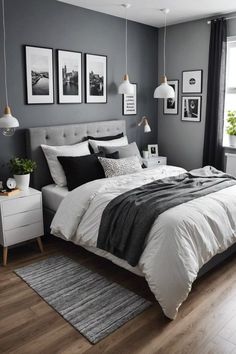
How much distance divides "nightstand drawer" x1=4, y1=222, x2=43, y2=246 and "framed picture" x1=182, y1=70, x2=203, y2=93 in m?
3.00

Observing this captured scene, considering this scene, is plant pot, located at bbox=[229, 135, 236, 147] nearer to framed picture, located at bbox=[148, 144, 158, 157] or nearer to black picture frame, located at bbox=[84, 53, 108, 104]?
framed picture, located at bbox=[148, 144, 158, 157]

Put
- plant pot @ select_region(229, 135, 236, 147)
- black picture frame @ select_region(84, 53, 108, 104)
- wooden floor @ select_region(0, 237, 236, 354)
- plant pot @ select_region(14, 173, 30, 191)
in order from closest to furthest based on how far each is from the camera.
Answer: wooden floor @ select_region(0, 237, 236, 354) < plant pot @ select_region(14, 173, 30, 191) < black picture frame @ select_region(84, 53, 108, 104) < plant pot @ select_region(229, 135, 236, 147)

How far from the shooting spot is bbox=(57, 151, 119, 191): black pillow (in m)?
3.59

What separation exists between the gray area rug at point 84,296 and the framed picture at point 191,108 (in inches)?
115

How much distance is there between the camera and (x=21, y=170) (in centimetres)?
344

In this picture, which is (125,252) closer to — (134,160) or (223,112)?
(134,160)

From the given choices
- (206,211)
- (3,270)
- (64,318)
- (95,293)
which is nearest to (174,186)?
(206,211)

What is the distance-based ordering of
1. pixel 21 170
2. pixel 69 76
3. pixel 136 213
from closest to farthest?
pixel 136 213 < pixel 21 170 < pixel 69 76

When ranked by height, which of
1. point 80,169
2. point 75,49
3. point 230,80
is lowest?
point 80,169

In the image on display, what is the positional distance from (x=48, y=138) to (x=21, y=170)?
2.01 ft

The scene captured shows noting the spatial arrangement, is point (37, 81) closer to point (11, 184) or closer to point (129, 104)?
point (11, 184)

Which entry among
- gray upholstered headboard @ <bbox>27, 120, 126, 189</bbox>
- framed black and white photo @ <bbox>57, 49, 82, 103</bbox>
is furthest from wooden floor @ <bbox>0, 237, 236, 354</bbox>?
framed black and white photo @ <bbox>57, 49, 82, 103</bbox>

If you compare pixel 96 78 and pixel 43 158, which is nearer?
pixel 43 158

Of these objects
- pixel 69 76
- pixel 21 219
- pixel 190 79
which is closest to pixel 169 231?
pixel 21 219
